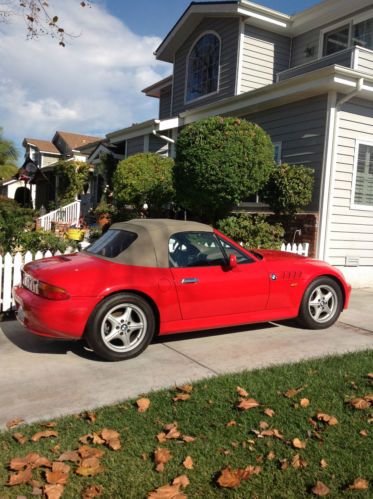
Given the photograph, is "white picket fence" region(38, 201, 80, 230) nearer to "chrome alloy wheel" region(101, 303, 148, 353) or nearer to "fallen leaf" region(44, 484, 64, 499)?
"chrome alloy wheel" region(101, 303, 148, 353)

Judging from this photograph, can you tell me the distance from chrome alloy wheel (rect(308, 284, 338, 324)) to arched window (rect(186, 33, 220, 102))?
10.5m

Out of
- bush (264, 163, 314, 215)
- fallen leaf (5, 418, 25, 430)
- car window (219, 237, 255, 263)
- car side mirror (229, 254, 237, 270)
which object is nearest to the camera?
fallen leaf (5, 418, 25, 430)

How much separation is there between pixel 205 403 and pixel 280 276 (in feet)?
7.64

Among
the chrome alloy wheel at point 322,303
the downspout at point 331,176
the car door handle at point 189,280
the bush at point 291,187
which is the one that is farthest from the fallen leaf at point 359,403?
the bush at point 291,187

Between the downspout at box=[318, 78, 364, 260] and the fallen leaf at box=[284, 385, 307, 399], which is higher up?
the downspout at box=[318, 78, 364, 260]

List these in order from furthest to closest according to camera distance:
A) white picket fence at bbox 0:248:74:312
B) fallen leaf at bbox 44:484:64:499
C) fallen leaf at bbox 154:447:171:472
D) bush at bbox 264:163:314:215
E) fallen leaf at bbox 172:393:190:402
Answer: bush at bbox 264:163:314:215
white picket fence at bbox 0:248:74:312
fallen leaf at bbox 172:393:190:402
fallen leaf at bbox 154:447:171:472
fallen leaf at bbox 44:484:64:499

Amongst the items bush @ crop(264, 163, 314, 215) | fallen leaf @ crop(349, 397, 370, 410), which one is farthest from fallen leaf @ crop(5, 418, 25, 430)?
bush @ crop(264, 163, 314, 215)

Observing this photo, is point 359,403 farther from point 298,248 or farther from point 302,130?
point 302,130

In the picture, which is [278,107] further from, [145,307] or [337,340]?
[145,307]

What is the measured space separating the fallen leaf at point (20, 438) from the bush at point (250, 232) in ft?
21.2

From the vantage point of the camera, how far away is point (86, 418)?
3.32 metres

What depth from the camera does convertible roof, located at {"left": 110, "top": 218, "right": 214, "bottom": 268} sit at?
4852mm

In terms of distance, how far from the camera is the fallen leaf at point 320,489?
248 cm

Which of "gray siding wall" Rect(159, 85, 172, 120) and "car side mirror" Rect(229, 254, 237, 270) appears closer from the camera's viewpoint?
"car side mirror" Rect(229, 254, 237, 270)
